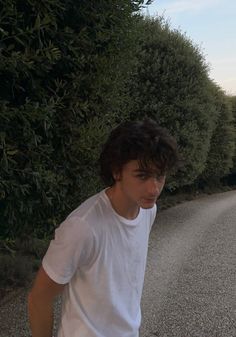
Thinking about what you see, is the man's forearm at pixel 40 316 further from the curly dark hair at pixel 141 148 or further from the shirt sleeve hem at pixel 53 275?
the curly dark hair at pixel 141 148

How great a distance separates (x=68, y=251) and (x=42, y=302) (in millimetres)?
236

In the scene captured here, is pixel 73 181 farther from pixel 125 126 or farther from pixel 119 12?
pixel 125 126

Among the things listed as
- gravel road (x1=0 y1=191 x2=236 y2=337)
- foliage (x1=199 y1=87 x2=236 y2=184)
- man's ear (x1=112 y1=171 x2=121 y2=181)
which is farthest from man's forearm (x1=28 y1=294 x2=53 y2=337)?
foliage (x1=199 y1=87 x2=236 y2=184)

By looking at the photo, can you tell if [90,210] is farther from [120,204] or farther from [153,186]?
[153,186]

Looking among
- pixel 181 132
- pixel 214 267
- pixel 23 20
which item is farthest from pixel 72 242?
pixel 181 132

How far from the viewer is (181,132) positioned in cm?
953

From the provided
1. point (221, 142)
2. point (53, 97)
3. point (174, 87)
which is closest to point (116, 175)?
point (53, 97)

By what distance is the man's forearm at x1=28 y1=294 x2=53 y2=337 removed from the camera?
74.0 inches

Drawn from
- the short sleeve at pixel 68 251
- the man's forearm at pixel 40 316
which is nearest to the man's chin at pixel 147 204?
the short sleeve at pixel 68 251

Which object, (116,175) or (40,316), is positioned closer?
(40,316)

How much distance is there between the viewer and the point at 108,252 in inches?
74.7

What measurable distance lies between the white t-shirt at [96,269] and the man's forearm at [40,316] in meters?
0.06

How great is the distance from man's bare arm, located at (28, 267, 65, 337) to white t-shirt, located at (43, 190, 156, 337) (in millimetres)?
39

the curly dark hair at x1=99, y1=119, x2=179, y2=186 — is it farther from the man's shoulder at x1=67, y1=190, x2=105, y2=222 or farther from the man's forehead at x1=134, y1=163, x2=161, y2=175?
the man's shoulder at x1=67, y1=190, x2=105, y2=222
